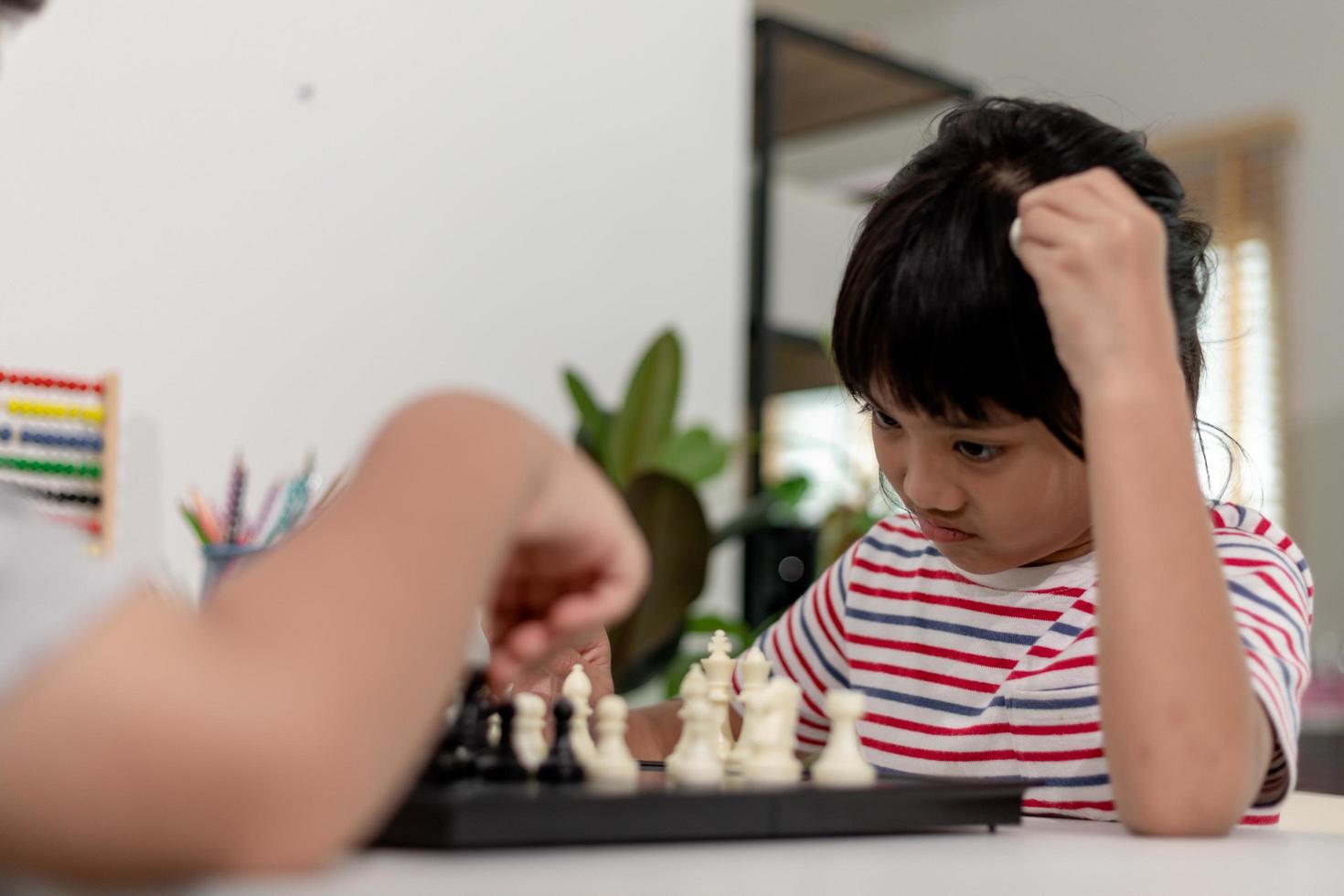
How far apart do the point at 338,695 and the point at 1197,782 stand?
1.52 feet

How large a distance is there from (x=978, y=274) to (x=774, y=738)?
0.36 meters

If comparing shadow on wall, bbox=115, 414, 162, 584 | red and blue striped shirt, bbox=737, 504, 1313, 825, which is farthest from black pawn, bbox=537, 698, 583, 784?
shadow on wall, bbox=115, 414, 162, 584

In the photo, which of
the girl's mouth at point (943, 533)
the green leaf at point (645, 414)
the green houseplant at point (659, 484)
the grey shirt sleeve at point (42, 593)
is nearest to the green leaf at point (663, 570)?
the green houseplant at point (659, 484)

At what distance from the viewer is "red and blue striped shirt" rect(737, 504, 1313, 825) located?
0.88 metres

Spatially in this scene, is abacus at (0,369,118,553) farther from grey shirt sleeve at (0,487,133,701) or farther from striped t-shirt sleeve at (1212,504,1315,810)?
grey shirt sleeve at (0,487,133,701)

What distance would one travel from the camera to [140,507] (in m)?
2.15

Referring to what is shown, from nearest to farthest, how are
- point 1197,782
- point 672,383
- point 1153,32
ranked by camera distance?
1. point 1197,782
2. point 672,383
3. point 1153,32

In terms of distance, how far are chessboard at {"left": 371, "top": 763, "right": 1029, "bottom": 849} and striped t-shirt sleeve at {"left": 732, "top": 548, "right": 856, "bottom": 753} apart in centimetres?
57

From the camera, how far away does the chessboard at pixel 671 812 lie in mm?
492

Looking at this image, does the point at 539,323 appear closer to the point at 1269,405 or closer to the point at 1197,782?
the point at 1197,782

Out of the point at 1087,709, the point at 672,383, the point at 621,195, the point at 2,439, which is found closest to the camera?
the point at 1087,709

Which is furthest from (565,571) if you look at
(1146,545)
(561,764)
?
(1146,545)

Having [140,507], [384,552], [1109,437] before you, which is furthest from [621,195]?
[384,552]

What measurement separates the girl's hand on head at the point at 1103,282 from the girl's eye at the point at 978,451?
0.19m
